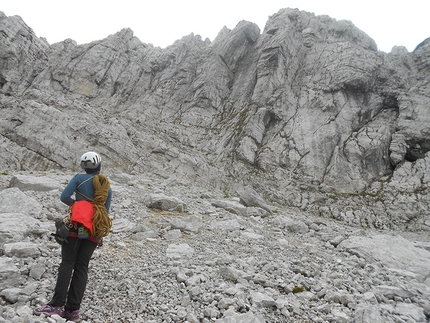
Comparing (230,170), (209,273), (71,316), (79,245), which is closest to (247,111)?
(230,170)

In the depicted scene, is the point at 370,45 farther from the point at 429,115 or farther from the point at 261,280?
the point at 261,280

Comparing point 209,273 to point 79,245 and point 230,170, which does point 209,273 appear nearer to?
point 79,245

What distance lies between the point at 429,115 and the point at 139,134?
46.3 m

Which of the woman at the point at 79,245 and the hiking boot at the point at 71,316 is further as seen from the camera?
the woman at the point at 79,245

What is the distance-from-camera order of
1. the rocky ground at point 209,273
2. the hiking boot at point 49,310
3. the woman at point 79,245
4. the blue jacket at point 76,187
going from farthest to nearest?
1. the blue jacket at point 76,187
2. the rocky ground at point 209,273
3. the woman at point 79,245
4. the hiking boot at point 49,310

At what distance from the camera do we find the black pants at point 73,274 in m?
5.59

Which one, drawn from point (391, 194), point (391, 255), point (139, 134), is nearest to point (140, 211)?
point (391, 255)

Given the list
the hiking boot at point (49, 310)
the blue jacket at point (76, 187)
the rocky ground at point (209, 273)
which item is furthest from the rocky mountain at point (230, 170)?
the blue jacket at point (76, 187)

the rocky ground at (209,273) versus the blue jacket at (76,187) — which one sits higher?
the blue jacket at (76,187)

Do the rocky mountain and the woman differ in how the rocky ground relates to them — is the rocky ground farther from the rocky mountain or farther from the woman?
the woman

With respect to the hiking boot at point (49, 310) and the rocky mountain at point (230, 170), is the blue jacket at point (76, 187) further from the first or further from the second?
the hiking boot at point (49, 310)

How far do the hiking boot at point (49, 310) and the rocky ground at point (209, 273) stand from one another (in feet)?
0.63

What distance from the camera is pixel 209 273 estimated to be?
8.24 m

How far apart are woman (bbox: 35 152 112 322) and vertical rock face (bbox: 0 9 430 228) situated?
30.3 metres
